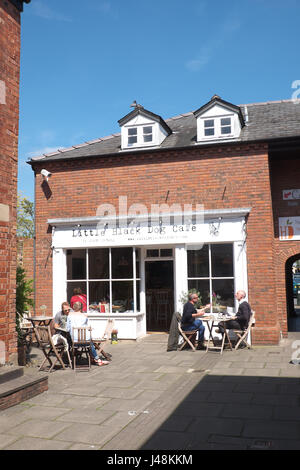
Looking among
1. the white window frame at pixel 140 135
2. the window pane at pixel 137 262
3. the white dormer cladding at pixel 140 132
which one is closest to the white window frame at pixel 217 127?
the white dormer cladding at pixel 140 132

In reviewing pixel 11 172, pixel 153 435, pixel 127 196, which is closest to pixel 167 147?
pixel 127 196

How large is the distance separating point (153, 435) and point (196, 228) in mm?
7144

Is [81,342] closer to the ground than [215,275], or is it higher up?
closer to the ground

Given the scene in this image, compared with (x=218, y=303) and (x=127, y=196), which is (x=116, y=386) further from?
(x=127, y=196)

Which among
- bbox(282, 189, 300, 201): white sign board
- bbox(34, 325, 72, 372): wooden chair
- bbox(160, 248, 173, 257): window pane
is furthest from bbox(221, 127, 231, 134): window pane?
bbox(34, 325, 72, 372): wooden chair

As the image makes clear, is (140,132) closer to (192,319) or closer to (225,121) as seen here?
(225,121)

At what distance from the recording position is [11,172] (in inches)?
280

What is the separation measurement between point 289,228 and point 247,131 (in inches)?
119

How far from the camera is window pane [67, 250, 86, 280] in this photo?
12422 mm

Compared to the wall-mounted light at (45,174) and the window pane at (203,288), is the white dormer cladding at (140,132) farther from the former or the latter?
the window pane at (203,288)

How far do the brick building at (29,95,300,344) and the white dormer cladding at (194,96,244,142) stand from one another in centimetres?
3

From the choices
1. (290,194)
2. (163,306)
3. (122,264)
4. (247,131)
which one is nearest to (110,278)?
(122,264)

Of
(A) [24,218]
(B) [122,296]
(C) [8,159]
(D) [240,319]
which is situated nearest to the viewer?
(C) [8,159]

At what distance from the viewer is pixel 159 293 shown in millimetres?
13172
